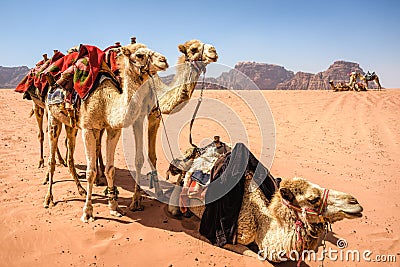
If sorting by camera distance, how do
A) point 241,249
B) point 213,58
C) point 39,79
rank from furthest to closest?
1. point 39,79
2. point 213,58
3. point 241,249

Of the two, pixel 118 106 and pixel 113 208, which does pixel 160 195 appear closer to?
pixel 113 208

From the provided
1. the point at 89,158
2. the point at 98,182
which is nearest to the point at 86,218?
the point at 89,158

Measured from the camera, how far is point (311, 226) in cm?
325

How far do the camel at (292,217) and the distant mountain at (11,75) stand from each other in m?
123

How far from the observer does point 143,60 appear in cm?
389

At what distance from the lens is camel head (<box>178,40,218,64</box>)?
165 inches

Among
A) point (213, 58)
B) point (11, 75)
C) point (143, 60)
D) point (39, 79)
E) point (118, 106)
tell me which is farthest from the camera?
point (11, 75)

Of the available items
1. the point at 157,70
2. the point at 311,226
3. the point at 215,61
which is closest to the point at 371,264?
the point at 311,226

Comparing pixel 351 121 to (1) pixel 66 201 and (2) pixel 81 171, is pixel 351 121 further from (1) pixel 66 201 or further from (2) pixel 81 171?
(1) pixel 66 201

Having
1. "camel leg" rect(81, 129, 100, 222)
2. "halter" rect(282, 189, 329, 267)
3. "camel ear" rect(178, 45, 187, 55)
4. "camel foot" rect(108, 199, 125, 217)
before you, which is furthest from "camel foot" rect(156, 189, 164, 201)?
"halter" rect(282, 189, 329, 267)

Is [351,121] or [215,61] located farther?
[351,121]

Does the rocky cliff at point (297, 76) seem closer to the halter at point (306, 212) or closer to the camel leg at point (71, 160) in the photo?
the camel leg at point (71, 160)

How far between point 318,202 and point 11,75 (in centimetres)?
13563

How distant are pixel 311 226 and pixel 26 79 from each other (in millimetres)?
6486
